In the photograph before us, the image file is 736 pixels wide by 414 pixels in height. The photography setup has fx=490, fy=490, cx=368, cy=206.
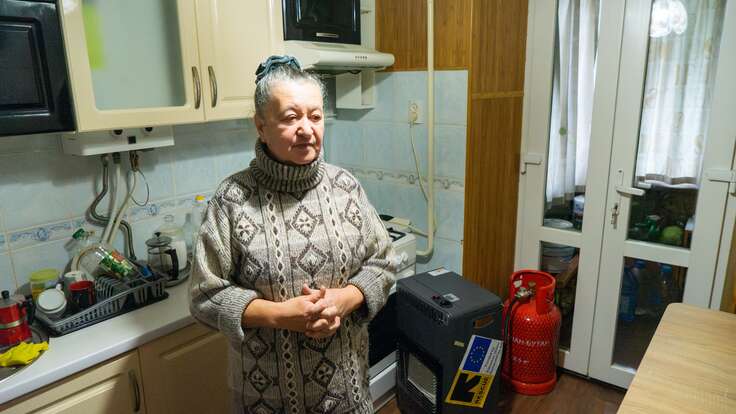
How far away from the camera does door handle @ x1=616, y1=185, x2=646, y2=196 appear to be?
207 centimetres

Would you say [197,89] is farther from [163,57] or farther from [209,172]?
[209,172]

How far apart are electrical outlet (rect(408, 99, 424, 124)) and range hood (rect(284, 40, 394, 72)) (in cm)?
20

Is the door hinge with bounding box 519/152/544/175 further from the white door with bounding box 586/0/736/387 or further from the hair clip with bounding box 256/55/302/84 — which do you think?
the hair clip with bounding box 256/55/302/84

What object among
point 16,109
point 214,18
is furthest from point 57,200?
point 214,18

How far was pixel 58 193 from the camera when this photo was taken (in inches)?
60.6

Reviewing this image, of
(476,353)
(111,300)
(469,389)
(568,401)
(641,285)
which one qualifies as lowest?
(568,401)

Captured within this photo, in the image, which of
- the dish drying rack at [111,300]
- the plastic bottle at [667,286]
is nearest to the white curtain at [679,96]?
the plastic bottle at [667,286]

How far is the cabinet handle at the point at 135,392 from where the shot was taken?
1.36 metres

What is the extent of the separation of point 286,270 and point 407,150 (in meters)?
1.31

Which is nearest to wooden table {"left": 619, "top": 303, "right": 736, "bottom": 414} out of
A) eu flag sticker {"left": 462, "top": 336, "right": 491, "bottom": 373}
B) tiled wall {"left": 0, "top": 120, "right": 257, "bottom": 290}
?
eu flag sticker {"left": 462, "top": 336, "right": 491, "bottom": 373}

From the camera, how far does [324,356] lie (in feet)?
3.69

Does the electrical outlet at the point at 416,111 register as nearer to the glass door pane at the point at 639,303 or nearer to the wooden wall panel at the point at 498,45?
the wooden wall panel at the point at 498,45

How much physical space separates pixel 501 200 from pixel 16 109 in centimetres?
188

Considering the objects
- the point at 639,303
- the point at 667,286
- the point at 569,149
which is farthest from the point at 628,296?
the point at 569,149
